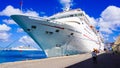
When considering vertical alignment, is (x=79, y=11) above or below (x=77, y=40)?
above

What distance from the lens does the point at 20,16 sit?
3653cm

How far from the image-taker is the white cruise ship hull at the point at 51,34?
37.8m

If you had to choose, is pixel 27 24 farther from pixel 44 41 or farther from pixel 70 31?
pixel 70 31

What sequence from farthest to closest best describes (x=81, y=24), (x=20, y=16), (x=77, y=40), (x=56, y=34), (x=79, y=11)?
(x=79, y=11)
(x=81, y=24)
(x=77, y=40)
(x=56, y=34)
(x=20, y=16)

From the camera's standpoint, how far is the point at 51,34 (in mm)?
38938

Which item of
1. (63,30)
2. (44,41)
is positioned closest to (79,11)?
(63,30)

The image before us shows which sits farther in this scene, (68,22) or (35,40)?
(68,22)

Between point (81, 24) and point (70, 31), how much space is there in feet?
19.5

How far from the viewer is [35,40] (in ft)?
129

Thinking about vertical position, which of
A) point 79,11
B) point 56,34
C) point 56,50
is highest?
point 79,11

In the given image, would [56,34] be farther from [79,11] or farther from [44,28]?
[79,11]

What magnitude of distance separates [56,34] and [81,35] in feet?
21.9

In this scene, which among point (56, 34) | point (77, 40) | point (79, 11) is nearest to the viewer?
point (56, 34)

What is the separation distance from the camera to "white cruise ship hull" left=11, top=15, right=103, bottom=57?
37750 mm
